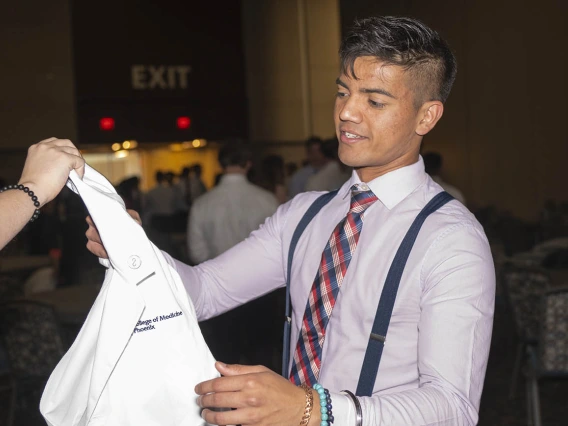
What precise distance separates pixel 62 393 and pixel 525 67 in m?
11.7

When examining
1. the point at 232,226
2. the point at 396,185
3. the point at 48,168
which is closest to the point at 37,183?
the point at 48,168

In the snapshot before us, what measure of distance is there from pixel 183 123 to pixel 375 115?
39.8 feet

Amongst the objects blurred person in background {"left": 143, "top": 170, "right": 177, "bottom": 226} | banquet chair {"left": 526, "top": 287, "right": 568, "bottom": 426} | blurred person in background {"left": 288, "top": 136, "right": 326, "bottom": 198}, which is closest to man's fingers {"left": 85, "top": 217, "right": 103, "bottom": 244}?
banquet chair {"left": 526, "top": 287, "right": 568, "bottom": 426}

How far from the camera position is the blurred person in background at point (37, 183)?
1.41 metres

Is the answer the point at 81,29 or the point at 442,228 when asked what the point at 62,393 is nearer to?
the point at 442,228

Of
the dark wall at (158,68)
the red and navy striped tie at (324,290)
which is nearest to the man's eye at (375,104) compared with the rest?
the red and navy striped tie at (324,290)

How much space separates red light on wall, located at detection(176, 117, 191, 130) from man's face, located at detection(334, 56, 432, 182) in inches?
473

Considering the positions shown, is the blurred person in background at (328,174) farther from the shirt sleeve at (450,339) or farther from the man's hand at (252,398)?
the man's hand at (252,398)

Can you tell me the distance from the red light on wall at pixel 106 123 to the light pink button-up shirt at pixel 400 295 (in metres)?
11.3

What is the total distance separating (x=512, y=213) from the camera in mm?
12461

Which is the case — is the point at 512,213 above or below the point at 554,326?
below

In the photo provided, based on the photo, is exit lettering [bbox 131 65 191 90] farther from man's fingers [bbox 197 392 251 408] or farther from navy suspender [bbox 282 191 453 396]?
man's fingers [bbox 197 392 251 408]

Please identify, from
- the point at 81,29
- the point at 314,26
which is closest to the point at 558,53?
the point at 314,26

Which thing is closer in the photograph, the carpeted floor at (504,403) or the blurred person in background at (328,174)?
the carpeted floor at (504,403)
